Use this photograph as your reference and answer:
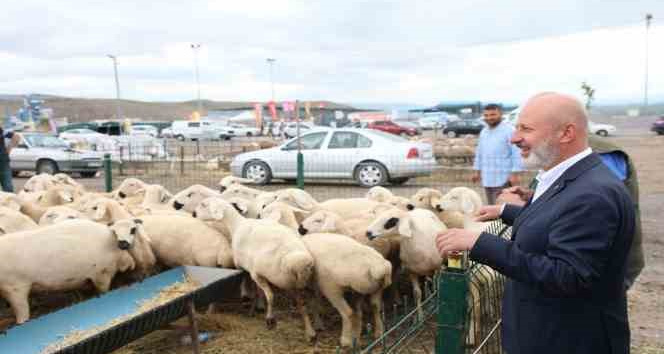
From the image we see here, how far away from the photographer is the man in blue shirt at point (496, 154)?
8359 mm

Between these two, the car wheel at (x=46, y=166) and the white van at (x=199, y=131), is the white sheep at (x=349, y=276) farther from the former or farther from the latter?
the white van at (x=199, y=131)

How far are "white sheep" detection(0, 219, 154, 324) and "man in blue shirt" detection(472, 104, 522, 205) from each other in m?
4.89

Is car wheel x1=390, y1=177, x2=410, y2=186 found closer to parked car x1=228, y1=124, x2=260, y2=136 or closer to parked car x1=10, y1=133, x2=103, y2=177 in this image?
parked car x1=10, y1=133, x2=103, y2=177

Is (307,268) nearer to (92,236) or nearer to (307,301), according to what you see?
(307,301)

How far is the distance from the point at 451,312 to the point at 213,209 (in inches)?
174

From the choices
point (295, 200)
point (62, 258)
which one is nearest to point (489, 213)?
point (62, 258)

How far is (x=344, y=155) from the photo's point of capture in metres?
16.5

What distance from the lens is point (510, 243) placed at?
2635mm

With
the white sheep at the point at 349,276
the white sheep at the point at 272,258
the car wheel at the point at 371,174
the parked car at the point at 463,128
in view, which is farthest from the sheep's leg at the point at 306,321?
the parked car at the point at 463,128

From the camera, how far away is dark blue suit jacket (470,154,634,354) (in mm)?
2449

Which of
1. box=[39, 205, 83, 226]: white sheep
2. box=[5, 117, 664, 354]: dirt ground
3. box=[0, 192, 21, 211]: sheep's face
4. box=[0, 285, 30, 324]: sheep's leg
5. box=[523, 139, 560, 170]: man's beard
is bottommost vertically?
box=[5, 117, 664, 354]: dirt ground

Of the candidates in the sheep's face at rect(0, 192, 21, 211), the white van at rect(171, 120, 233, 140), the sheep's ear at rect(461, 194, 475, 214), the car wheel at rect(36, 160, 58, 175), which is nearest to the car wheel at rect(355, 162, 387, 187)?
the sheep's ear at rect(461, 194, 475, 214)

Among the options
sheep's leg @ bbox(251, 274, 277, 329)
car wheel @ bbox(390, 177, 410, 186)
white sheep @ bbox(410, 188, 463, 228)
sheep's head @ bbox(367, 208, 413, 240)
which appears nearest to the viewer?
sheep's leg @ bbox(251, 274, 277, 329)

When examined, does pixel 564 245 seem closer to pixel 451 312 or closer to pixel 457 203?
pixel 451 312
